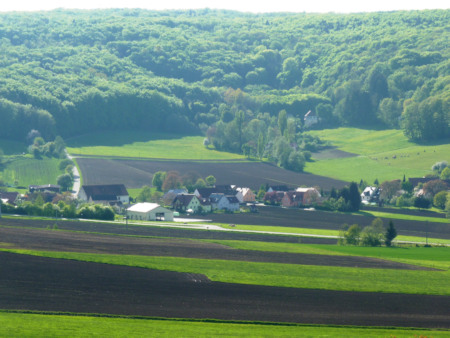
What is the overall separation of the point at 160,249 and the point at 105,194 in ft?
209

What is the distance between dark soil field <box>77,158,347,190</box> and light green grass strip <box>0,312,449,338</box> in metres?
107

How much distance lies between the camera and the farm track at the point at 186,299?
162 feet

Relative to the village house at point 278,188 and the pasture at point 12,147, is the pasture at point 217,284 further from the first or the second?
the pasture at point 12,147

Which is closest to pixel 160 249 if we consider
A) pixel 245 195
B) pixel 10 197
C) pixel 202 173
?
pixel 10 197

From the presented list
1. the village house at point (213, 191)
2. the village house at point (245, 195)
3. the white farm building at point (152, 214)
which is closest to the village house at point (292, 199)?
the village house at point (245, 195)

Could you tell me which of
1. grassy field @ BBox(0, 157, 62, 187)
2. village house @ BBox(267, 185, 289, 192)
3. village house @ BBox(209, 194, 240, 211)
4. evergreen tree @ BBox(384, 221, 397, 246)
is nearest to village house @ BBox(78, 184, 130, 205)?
village house @ BBox(209, 194, 240, 211)

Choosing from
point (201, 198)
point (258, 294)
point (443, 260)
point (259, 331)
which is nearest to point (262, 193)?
point (201, 198)

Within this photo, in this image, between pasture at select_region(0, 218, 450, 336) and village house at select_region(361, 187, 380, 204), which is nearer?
pasture at select_region(0, 218, 450, 336)

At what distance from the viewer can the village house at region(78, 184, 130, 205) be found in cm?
13788

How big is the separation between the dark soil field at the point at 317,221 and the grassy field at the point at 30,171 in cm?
3786

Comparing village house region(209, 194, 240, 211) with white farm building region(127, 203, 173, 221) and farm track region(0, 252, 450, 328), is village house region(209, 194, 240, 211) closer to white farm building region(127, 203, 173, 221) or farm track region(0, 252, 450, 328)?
white farm building region(127, 203, 173, 221)

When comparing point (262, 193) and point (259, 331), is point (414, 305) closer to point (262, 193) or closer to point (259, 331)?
point (259, 331)

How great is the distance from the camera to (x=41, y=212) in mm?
114375

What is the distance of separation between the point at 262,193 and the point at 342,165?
1487 inches
